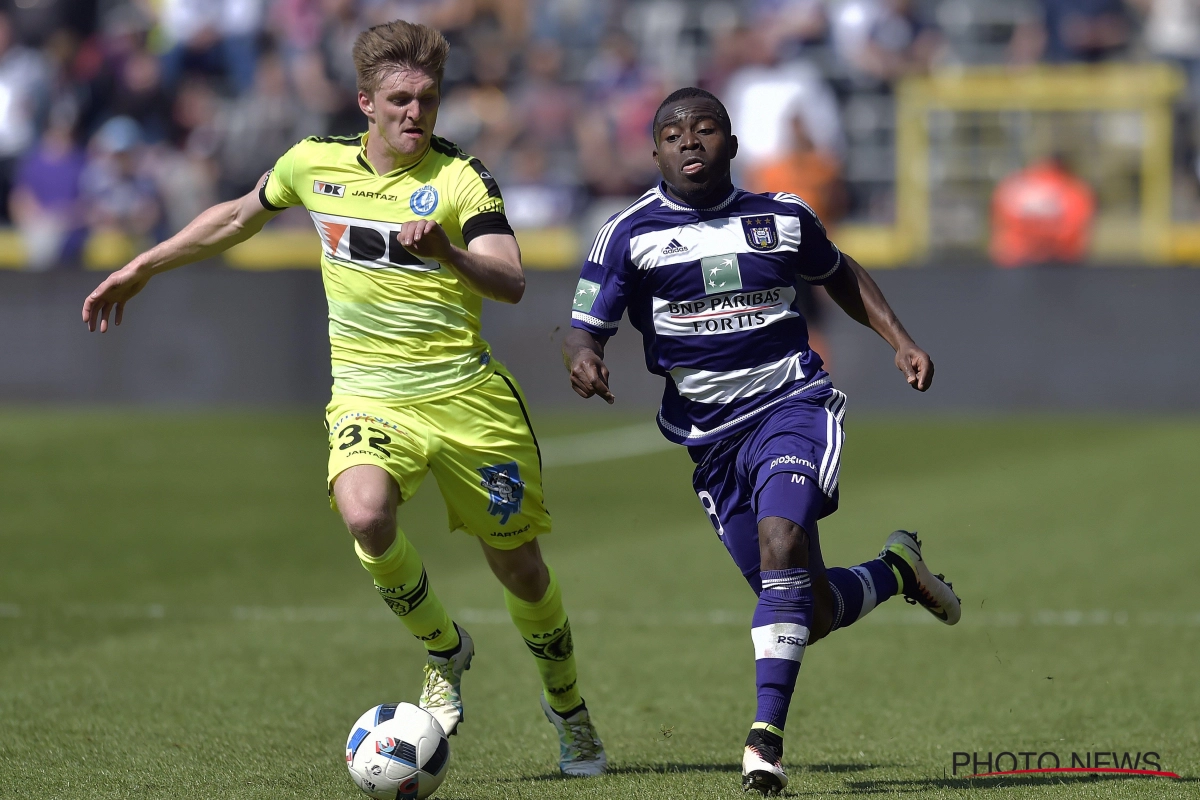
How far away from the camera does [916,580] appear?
6090 mm

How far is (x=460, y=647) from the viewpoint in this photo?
19.3 ft

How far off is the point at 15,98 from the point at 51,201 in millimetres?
2200

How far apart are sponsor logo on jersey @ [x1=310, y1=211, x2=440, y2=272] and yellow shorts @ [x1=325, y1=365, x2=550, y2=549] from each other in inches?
17.8

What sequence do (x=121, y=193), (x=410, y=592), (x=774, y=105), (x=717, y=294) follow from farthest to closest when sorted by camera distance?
(x=774, y=105), (x=121, y=193), (x=410, y=592), (x=717, y=294)

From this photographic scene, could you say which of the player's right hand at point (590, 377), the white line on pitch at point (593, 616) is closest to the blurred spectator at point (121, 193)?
the white line on pitch at point (593, 616)

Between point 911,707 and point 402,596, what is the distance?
7.26ft

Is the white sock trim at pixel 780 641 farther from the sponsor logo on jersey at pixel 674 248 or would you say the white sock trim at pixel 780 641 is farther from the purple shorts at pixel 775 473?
the sponsor logo on jersey at pixel 674 248

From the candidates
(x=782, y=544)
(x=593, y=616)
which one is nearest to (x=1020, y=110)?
(x=593, y=616)

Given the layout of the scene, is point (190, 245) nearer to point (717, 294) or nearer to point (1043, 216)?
point (717, 294)

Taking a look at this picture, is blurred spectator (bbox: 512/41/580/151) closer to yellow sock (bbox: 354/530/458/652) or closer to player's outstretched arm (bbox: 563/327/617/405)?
yellow sock (bbox: 354/530/458/652)

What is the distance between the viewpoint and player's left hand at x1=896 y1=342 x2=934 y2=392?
536cm

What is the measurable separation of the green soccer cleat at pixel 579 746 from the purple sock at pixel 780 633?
2.54 ft

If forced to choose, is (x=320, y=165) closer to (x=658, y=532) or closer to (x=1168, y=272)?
(x=658, y=532)
